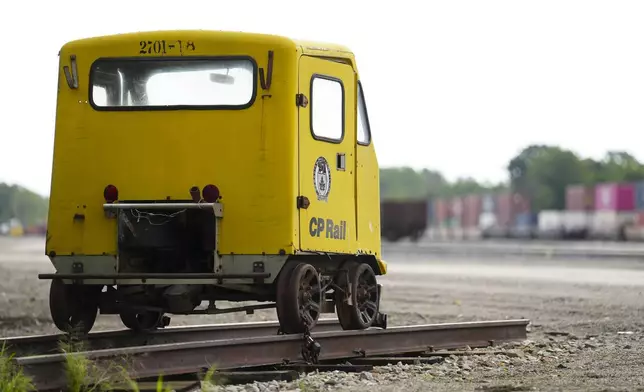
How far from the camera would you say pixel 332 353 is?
10133 millimetres

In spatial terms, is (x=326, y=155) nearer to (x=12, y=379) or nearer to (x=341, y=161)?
(x=341, y=161)

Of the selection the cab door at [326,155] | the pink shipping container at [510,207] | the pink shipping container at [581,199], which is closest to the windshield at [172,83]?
the cab door at [326,155]

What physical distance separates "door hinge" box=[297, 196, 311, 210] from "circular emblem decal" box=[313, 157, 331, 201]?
0.97 feet

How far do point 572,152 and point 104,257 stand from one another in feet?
503

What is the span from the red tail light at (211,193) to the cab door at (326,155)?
2.33ft

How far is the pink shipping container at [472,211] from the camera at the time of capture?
120188mm

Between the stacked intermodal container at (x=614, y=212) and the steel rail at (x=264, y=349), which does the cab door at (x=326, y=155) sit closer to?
the steel rail at (x=264, y=349)

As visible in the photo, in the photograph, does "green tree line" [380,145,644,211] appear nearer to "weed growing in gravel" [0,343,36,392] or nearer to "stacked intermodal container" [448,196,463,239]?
"stacked intermodal container" [448,196,463,239]

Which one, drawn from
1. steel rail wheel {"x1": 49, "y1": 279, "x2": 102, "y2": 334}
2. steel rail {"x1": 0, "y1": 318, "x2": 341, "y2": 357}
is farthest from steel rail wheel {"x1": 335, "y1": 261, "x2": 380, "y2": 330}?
steel rail wheel {"x1": 49, "y1": 279, "x2": 102, "y2": 334}

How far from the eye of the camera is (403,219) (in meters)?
78.6

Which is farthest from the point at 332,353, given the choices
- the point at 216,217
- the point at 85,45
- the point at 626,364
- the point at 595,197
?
the point at 595,197

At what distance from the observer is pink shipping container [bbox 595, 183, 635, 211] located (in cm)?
8525

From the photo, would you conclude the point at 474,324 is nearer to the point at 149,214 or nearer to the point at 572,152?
the point at 149,214

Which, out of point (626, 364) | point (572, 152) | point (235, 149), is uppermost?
point (572, 152)
